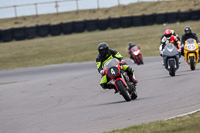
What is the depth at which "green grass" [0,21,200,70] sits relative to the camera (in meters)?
31.3

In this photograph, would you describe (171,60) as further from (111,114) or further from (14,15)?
(14,15)

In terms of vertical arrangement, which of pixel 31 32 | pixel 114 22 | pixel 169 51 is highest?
pixel 169 51

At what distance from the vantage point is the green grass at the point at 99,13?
147 ft

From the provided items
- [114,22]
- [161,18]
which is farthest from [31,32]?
[161,18]

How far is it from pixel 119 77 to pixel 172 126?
341cm

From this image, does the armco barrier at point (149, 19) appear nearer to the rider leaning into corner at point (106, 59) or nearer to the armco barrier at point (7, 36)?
the armco barrier at point (7, 36)

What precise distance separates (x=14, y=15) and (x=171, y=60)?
1463 inches

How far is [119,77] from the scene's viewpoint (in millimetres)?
9555

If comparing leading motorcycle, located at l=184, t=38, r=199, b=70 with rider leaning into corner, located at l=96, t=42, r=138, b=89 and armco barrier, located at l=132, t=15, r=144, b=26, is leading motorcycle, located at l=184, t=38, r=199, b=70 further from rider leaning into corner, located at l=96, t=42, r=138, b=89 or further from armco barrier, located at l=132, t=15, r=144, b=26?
armco barrier, located at l=132, t=15, r=144, b=26

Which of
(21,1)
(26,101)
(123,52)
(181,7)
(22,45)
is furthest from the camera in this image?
(21,1)

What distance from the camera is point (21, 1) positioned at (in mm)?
46312

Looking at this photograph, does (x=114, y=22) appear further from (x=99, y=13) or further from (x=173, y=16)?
(x=99, y=13)

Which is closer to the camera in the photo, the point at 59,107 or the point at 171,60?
the point at 59,107

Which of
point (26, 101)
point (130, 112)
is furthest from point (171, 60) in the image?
point (130, 112)
